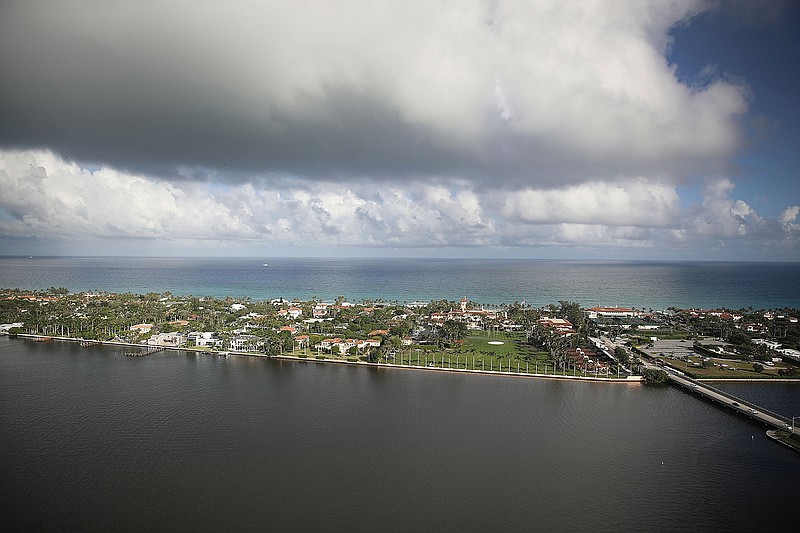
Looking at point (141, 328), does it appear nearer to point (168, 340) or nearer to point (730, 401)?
point (168, 340)

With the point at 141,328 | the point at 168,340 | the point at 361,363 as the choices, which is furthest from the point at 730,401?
the point at 141,328

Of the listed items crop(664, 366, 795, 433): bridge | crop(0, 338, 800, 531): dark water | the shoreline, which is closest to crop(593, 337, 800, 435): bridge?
crop(664, 366, 795, 433): bridge

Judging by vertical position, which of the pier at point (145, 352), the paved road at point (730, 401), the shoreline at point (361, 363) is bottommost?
the pier at point (145, 352)

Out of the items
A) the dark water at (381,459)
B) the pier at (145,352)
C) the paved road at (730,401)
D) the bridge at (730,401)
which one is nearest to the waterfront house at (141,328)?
the pier at (145,352)

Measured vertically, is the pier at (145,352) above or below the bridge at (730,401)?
below

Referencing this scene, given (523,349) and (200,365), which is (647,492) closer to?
(523,349)

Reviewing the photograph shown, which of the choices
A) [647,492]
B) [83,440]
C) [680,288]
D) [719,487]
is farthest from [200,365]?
[680,288]

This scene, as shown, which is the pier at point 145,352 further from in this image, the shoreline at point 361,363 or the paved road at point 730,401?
the paved road at point 730,401

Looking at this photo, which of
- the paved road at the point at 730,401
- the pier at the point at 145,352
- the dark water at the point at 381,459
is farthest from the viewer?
the pier at the point at 145,352

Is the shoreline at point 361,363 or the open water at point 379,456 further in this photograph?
the shoreline at point 361,363
